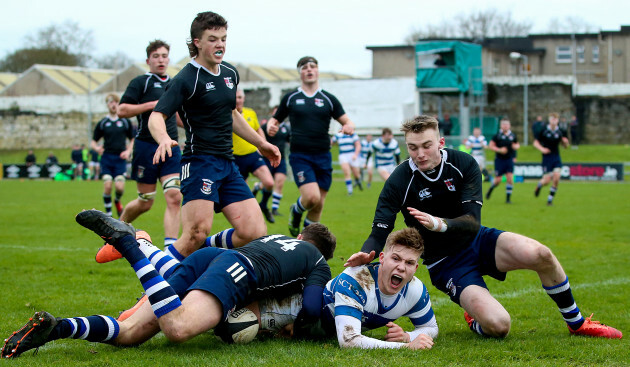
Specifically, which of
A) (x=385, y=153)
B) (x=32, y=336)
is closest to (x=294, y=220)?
(x=32, y=336)

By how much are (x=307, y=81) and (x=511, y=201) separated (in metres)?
11.0

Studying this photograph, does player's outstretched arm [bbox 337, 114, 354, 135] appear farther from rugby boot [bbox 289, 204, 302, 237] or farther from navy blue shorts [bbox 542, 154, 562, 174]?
navy blue shorts [bbox 542, 154, 562, 174]

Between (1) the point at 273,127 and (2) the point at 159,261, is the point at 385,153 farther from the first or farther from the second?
(2) the point at 159,261

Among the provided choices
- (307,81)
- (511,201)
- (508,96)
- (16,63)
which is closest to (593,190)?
(511,201)

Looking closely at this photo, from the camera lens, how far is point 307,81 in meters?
10.2

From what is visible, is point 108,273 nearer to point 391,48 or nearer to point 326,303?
point 326,303

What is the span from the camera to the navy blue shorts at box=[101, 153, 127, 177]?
45.0ft

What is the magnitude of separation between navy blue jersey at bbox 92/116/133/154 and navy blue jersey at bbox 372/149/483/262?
970 centimetres

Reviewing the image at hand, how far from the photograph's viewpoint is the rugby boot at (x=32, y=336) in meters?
4.31

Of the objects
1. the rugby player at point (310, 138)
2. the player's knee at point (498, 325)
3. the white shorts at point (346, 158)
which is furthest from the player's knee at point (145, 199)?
the white shorts at point (346, 158)

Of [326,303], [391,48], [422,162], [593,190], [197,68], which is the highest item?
[391,48]

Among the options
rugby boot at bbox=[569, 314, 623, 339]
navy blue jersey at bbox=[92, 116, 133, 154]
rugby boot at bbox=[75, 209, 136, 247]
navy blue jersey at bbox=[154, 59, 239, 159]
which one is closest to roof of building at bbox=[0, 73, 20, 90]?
navy blue jersey at bbox=[92, 116, 133, 154]

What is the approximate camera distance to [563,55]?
58.6 m

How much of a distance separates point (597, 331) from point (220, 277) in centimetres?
282
